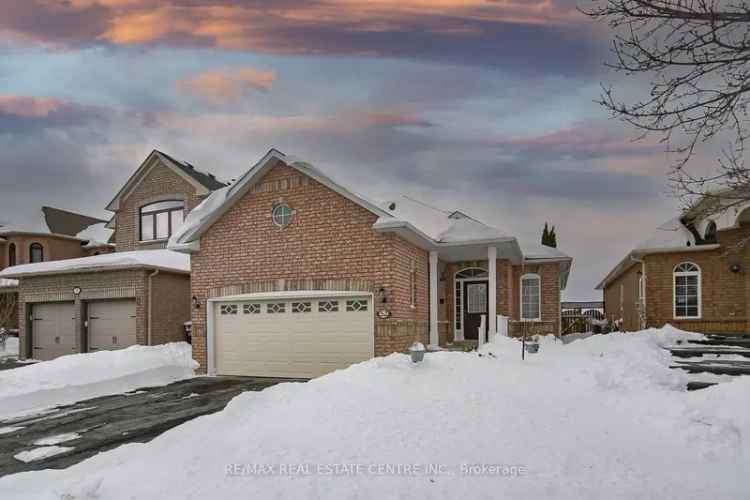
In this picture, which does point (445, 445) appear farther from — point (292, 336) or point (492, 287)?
point (492, 287)

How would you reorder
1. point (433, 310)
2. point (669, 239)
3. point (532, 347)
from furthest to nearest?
point (669, 239), point (433, 310), point (532, 347)

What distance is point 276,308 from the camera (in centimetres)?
1328

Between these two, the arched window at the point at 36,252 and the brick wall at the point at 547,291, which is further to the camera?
the arched window at the point at 36,252

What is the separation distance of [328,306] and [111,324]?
887 cm

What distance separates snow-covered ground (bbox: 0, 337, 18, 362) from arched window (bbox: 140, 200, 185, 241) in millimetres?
7060

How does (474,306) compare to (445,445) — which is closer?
(445,445)

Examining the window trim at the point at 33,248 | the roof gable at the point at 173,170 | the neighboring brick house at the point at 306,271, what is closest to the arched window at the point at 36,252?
the window trim at the point at 33,248

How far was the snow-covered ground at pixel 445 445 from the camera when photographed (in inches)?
185

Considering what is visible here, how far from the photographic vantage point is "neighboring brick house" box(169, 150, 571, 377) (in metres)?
12.1

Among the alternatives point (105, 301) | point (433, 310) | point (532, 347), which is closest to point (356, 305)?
point (433, 310)

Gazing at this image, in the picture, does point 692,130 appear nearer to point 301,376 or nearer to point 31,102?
point 301,376

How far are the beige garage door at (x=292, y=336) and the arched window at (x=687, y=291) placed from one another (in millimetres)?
10615

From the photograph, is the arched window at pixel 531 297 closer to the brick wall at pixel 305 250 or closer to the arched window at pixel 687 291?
the arched window at pixel 687 291

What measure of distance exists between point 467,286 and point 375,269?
6.46 m
